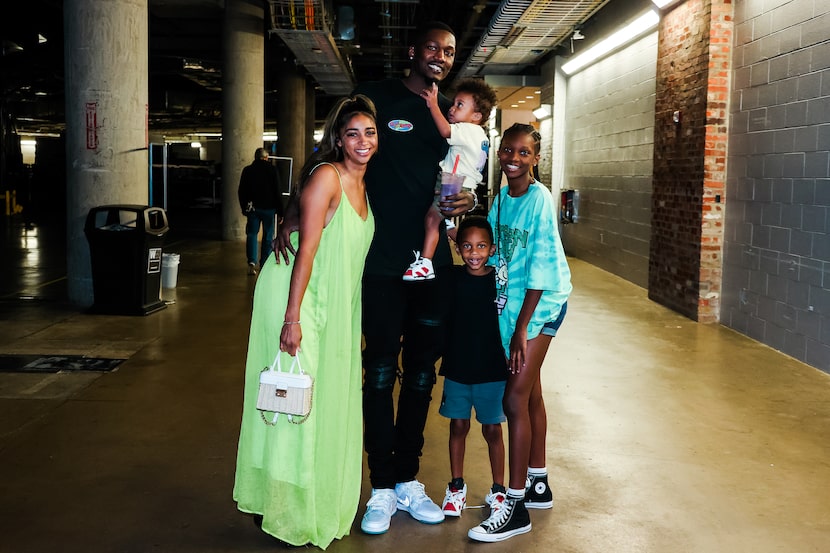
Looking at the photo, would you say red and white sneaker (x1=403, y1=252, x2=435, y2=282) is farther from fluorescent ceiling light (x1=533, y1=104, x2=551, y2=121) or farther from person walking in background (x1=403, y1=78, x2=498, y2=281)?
fluorescent ceiling light (x1=533, y1=104, x2=551, y2=121)

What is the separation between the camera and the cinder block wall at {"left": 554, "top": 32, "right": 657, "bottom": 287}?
10.5 metres

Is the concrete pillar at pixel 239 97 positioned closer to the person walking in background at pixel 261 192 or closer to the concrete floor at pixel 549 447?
the person walking in background at pixel 261 192

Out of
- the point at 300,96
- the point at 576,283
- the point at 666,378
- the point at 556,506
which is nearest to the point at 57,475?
the point at 556,506

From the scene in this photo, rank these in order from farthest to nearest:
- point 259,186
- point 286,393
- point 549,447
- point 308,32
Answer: point 308,32
point 259,186
point 549,447
point 286,393

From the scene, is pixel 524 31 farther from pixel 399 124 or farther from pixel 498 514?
pixel 498 514

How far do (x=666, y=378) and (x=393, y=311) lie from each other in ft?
10.7

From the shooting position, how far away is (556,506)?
3.43m

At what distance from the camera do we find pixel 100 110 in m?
8.08

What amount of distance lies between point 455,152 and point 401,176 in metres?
0.23

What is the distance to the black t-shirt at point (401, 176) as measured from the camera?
10.4 ft

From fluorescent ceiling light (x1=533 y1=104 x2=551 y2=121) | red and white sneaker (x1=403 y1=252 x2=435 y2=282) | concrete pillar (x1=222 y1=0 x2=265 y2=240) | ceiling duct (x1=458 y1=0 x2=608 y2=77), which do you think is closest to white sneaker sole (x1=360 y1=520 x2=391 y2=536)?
red and white sneaker (x1=403 y1=252 x2=435 y2=282)

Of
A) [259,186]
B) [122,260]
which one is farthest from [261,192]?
[122,260]

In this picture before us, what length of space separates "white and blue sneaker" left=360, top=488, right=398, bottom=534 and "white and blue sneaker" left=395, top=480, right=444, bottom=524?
37 millimetres

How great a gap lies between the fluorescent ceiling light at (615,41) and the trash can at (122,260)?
20.5 ft
